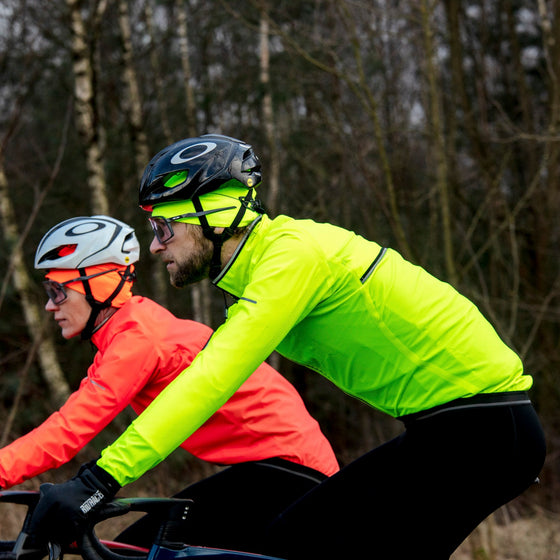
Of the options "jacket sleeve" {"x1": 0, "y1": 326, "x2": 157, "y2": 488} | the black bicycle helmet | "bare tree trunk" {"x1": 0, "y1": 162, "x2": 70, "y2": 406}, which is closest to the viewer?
the black bicycle helmet

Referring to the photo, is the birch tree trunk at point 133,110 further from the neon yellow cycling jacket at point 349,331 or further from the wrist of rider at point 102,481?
the wrist of rider at point 102,481

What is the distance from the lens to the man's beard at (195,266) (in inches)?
109

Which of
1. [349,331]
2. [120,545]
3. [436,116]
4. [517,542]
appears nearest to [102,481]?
[120,545]

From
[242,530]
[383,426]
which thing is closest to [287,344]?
[242,530]

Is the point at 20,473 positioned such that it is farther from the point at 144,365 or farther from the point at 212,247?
the point at 212,247

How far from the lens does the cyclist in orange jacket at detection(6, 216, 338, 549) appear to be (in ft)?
9.74

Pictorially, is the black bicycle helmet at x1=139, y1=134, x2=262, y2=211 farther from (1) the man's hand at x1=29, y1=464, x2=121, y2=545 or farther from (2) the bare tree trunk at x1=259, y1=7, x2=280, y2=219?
(2) the bare tree trunk at x1=259, y1=7, x2=280, y2=219

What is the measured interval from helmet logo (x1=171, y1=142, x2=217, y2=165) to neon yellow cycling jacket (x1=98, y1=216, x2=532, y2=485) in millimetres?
355

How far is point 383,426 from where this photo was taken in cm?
1462

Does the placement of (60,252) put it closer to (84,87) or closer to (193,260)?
(193,260)

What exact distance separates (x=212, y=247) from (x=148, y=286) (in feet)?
50.3

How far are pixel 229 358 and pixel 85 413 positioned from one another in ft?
3.02

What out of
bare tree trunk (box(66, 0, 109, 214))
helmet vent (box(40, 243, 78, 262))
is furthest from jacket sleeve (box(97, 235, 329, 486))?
bare tree trunk (box(66, 0, 109, 214))

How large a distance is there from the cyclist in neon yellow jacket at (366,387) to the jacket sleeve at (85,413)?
636 mm
